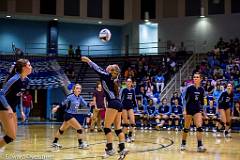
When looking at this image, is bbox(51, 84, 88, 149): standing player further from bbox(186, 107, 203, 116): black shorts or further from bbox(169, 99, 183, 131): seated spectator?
bbox(169, 99, 183, 131): seated spectator

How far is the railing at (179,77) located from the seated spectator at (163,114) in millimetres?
3839

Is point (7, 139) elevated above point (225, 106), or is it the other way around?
point (225, 106)

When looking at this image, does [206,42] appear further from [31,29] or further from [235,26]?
[31,29]

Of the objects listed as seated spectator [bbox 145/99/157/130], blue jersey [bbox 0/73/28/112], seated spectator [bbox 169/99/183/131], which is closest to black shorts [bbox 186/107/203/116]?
blue jersey [bbox 0/73/28/112]

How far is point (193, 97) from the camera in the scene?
13352 millimetres

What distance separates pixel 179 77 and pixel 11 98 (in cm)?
2011

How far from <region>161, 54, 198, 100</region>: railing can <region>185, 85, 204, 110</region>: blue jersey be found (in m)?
13.1

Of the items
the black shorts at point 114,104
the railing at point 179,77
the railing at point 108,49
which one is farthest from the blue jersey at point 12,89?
the railing at point 108,49

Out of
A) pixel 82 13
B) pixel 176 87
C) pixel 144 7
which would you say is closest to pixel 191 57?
pixel 176 87

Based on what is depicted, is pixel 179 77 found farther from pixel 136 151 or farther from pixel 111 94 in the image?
pixel 111 94

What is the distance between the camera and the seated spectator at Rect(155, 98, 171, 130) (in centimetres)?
2238

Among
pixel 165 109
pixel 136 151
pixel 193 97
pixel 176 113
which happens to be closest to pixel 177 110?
pixel 176 113

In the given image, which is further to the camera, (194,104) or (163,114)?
(163,114)

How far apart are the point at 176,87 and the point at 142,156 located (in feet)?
53.3
